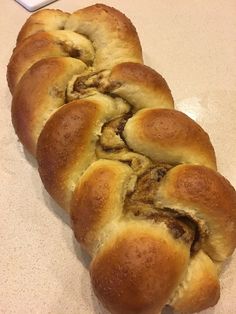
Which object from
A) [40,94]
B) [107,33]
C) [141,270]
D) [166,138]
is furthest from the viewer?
[107,33]

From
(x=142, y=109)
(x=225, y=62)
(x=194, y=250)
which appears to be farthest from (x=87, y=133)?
(x=225, y=62)

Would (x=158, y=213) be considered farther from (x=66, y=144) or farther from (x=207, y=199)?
(x=66, y=144)

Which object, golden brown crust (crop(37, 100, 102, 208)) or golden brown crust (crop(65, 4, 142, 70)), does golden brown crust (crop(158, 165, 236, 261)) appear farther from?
golden brown crust (crop(65, 4, 142, 70))

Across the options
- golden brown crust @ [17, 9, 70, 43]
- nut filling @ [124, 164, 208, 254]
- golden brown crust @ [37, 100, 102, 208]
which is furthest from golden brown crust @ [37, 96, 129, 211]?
golden brown crust @ [17, 9, 70, 43]

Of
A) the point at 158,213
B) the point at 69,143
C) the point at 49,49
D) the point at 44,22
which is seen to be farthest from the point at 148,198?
the point at 44,22

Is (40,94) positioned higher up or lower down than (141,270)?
higher up

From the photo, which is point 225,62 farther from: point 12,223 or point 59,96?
point 12,223
